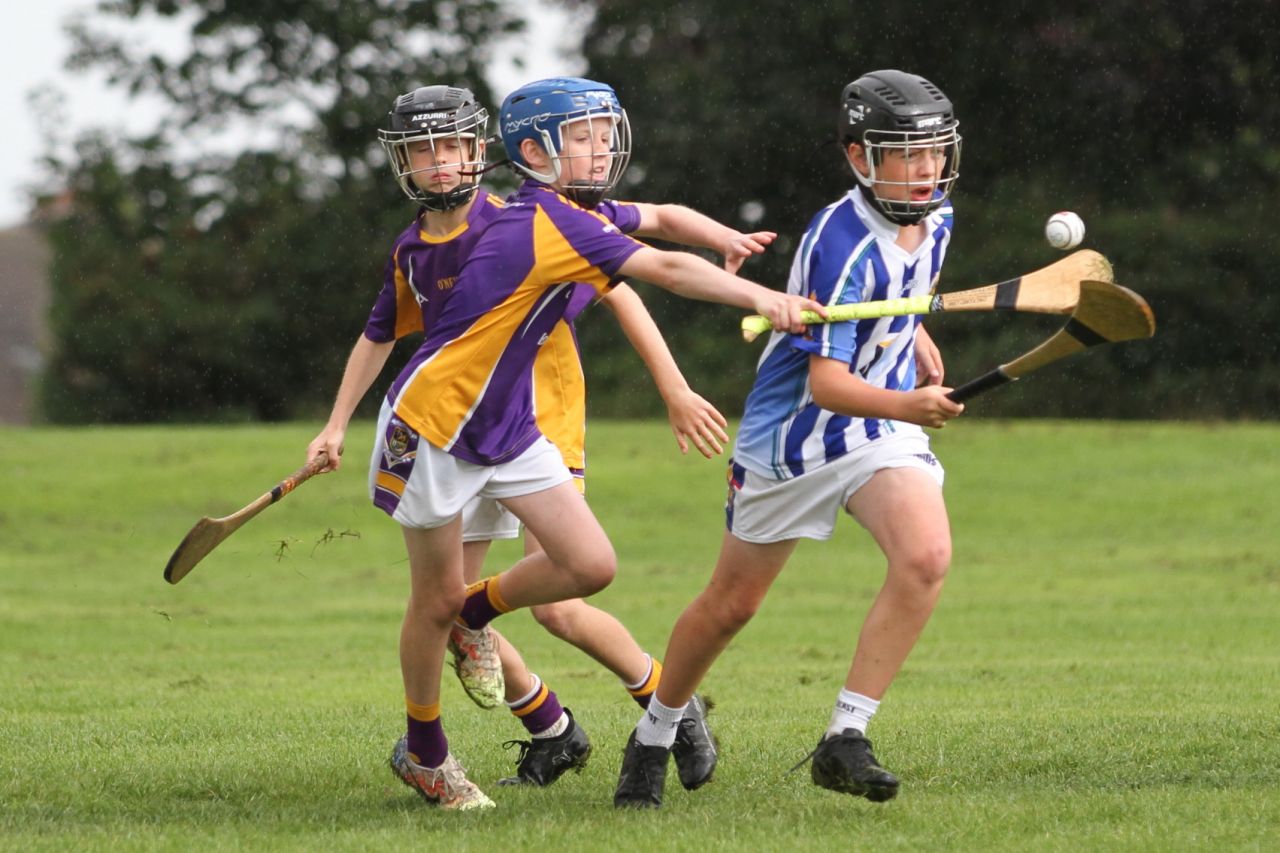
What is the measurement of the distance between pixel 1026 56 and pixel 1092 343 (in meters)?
29.6

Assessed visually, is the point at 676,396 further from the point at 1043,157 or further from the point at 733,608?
the point at 1043,157

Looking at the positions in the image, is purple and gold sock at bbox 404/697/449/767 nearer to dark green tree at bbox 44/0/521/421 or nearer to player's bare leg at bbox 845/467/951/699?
player's bare leg at bbox 845/467/951/699

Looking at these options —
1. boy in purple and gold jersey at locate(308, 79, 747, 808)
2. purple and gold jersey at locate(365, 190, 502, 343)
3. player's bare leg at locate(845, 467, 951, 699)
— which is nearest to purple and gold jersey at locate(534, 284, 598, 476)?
boy in purple and gold jersey at locate(308, 79, 747, 808)

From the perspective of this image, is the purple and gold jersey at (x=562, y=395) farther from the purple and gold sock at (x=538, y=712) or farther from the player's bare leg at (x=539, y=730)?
the purple and gold sock at (x=538, y=712)

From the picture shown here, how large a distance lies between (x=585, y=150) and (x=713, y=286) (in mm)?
809

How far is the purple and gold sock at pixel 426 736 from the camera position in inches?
243

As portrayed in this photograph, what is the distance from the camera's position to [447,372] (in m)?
5.84

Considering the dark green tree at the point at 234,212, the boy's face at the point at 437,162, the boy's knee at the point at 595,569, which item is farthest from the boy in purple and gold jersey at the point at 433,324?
the dark green tree at the point at 234,212

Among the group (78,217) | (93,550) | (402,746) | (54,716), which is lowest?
(78,217)

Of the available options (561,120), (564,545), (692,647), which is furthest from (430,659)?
(561,120)

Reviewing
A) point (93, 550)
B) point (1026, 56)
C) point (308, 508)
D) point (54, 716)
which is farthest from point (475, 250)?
point (1026, 56)

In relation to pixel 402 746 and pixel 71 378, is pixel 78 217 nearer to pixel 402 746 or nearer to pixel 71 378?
pixel 71 378

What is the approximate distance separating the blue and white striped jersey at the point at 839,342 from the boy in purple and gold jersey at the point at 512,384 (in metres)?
0.27

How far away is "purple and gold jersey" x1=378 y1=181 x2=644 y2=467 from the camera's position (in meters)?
5.69
